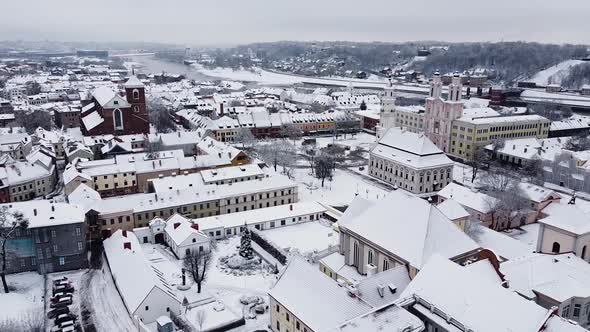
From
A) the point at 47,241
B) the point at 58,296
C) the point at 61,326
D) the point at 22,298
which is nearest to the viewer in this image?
the point at 61,326

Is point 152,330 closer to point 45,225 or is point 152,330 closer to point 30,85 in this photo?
point 45,225

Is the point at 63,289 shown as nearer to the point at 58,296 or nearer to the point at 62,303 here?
the point at 58,296

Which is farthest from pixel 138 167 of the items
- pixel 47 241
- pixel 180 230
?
pixel 47 241

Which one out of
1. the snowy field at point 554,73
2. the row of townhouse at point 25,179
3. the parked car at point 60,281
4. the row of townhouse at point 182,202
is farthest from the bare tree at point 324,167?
the snowy field at point 554,73

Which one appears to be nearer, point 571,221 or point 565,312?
point 565,312

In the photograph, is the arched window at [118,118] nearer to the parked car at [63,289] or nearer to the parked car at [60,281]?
the parked car at [60,281]
